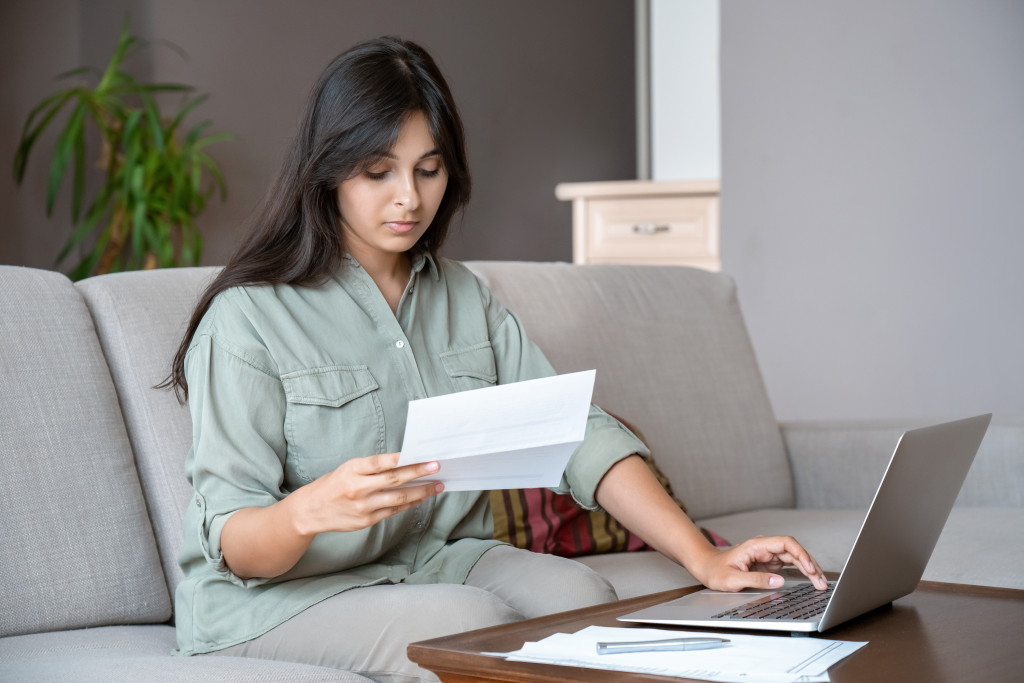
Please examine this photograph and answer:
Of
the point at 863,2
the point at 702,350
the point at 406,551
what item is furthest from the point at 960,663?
the point at 863,2

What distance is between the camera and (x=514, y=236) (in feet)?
15.1

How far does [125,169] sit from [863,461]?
7.01ft

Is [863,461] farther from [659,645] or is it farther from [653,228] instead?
[653,228]

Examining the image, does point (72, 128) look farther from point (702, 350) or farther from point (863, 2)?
point (863, 2)

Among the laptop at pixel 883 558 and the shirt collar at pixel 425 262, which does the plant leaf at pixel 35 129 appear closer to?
the shirt collar at pixel 425 262

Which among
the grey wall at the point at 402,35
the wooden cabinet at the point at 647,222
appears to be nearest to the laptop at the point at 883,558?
the grey wall at the point at 402,35

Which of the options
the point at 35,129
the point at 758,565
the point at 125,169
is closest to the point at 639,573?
the point at 758,565

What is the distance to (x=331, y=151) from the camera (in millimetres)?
1208

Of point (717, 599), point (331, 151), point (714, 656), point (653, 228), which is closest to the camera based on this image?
point (714, 656)

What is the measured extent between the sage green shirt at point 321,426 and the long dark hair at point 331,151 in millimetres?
26

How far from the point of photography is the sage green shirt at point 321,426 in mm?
1105

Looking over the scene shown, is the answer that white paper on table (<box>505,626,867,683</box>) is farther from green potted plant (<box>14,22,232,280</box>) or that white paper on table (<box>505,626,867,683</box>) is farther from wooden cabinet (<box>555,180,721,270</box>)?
wooden cabinet (<box>555,180,721,270</box>)

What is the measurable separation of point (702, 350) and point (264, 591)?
118 cm

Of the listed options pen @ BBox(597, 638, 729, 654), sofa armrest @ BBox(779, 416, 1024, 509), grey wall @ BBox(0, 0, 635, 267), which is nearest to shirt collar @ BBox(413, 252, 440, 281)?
pen @ BBox(597, 638, 729, 654)
